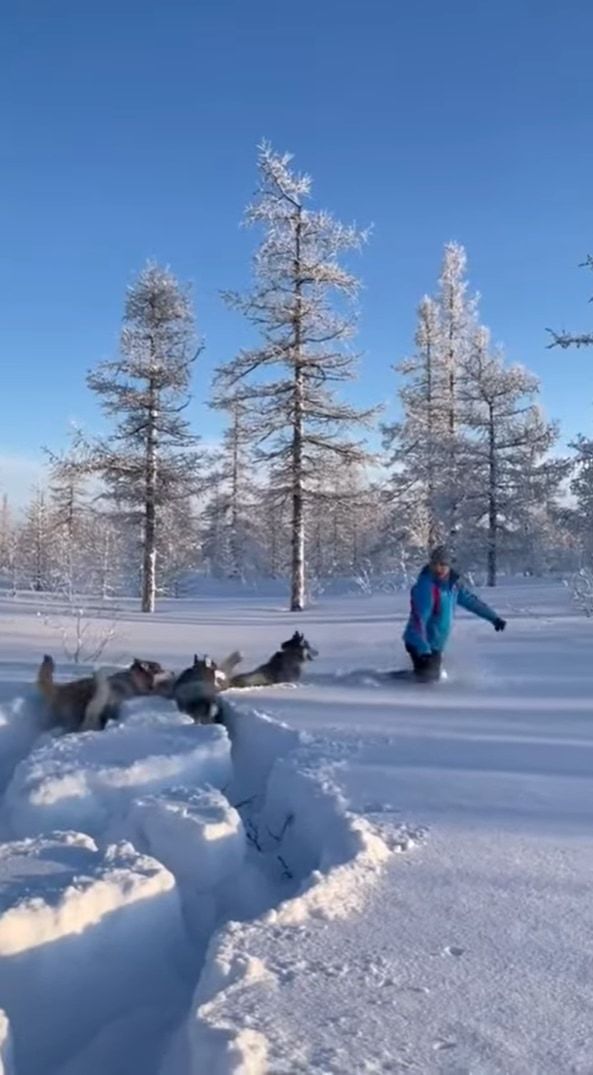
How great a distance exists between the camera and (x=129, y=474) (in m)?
21.6

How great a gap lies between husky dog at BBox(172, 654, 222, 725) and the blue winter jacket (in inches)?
85.4

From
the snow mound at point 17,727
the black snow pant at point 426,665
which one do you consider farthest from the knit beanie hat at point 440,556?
the snow mound at point 17,727

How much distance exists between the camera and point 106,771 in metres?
4.76

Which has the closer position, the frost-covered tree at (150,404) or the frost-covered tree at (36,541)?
the frost-covered tree at (150,404)

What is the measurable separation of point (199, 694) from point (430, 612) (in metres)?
2.65

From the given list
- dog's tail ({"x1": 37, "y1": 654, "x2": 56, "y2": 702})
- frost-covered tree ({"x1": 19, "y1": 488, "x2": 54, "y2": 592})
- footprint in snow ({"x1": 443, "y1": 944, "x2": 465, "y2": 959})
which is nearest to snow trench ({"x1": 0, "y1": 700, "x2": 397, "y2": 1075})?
footprint in snow ({"x1": 443, "y1": 944, "x2": 465, "y2": 959})

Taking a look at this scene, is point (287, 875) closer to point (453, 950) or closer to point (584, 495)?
point (453, 950)

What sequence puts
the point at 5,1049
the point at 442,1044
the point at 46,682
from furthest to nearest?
the point at 46,682 → the point at 5,1049 → the point at 442,1044

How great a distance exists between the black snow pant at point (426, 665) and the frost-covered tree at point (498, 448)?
20.2 meters

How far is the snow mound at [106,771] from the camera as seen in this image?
175 inches

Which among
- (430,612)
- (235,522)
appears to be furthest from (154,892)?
(235,522)

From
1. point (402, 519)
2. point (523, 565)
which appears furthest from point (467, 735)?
point (523, 565)

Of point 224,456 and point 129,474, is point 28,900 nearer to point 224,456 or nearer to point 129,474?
point 129,474

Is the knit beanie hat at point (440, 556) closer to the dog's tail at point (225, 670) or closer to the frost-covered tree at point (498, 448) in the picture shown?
the dog's tail at point (225, 670)
